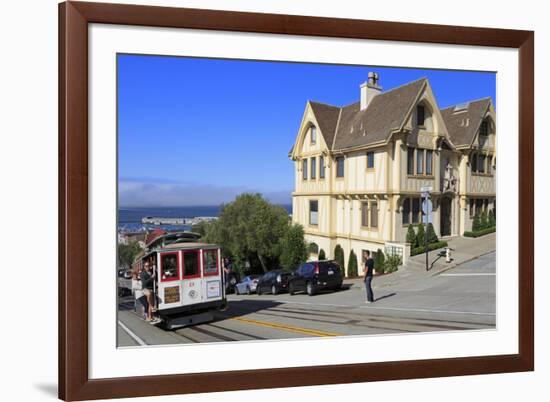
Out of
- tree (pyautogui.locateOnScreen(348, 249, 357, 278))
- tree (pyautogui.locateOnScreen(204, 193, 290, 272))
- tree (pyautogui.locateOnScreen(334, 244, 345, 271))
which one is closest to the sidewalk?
tree (pyautogui.locateOnScreen(348, 249, 357, 278))

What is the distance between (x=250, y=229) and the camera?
9.28m

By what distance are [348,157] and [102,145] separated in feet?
13.1

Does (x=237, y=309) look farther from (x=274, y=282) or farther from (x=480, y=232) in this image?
(x=480, y=232)

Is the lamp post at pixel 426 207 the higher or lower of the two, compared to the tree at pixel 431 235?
higher

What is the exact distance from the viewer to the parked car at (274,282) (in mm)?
9336

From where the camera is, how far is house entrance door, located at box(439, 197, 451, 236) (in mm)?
10203

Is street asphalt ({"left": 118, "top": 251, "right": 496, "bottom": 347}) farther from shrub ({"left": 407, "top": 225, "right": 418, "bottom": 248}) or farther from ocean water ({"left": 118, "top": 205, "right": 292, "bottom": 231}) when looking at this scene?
ocean water ({"left": 118, "top": 205, "right": 292, "bottom": 231})

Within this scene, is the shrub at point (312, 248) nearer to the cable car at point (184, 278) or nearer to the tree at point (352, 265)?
the tree at point (352, 265)

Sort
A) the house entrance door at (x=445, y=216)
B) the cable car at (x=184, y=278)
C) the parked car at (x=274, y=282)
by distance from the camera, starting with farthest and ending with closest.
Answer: the house entrance door at (x=445, y=216) < the parked car at (x=274, y=282) < the cable car at (x=184, y=278)

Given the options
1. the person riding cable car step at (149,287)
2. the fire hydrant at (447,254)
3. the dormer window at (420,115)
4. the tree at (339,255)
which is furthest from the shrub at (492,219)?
the person riding cable car step at (149,287)

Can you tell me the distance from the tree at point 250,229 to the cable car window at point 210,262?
168mm

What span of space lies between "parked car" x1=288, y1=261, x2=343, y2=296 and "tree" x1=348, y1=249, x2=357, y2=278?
0.29 meters

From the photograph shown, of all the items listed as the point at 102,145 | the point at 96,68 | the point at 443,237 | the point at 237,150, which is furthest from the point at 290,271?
the point at 96,68

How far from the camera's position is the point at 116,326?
330 inches
